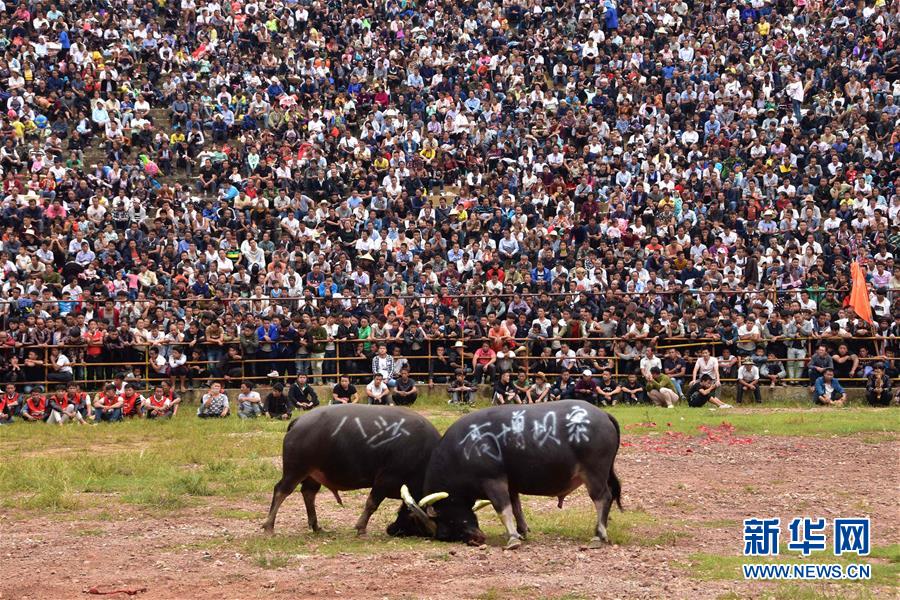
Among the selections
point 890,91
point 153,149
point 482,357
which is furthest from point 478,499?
point 890,91

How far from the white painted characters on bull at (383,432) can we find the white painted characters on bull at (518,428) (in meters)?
1.32

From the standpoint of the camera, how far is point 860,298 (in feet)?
95.4

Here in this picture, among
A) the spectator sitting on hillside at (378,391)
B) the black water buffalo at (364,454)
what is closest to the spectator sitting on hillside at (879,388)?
the spectator sitting on hillside at (378,391)

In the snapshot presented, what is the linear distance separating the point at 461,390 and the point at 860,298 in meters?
9.32

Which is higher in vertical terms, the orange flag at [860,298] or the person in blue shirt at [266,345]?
the orange flag at [860,298]

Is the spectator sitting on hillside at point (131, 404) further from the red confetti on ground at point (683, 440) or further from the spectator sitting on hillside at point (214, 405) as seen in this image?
the red confetti on ground at point (683, 440)

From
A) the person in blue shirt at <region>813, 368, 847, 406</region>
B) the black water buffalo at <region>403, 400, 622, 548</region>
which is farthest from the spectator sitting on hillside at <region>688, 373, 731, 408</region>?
the black water buffalo at <region>403, 400, 622, 548</region>

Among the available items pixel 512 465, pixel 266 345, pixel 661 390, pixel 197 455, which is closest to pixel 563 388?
pixel 661 390

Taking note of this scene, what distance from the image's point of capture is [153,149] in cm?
3759

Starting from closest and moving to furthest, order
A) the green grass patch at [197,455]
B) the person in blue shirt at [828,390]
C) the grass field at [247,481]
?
the grass field at [247,481], the green grass patch at [197,455], the person in blue shirt at [828,390]

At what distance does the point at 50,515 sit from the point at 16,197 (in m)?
17.5

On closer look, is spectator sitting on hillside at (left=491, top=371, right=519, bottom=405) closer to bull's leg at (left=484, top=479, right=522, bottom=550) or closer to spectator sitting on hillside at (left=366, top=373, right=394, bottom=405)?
spectator sitting on hillside at (left=366, top=373, right=394, bottom=405)

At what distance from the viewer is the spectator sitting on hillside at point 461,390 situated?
95.0 feet

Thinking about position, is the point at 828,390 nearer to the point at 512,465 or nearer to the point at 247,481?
the point at 247,481
